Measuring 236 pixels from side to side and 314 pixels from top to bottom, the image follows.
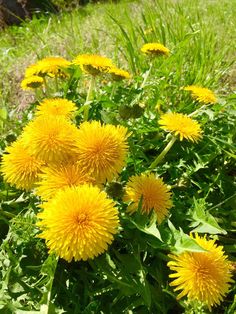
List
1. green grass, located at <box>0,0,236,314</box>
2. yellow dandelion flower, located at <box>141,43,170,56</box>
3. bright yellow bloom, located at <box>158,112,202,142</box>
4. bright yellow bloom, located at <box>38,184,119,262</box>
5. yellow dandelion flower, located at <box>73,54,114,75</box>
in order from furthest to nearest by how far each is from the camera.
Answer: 1. yellow dandelion flower, located at <box>141,43,170,56</box>
2. yellow dandelion flower, located at <box>73,54,114,75</box>
3. bright yellow bloom, located at <box>158,112,202,142</box>
4. green grass, located at <box>0,0,236,314</box>
5. bright yellow bloom, located at <box>38,184,119,262</box>

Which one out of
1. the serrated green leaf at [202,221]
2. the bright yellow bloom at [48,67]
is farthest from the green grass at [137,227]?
the bright yellow bloom at [48,67]

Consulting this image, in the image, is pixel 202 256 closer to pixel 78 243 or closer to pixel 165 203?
pixel 165 203

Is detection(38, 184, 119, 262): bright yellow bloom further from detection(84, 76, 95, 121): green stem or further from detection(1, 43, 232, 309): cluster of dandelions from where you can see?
detection(84, 76, 95, 121): green stem

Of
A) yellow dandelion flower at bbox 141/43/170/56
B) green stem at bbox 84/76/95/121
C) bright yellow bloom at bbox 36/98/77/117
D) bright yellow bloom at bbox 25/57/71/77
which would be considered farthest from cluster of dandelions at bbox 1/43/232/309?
yellow dandelion flower at bbox 141/43/170/56

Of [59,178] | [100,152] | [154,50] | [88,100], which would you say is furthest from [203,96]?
[59,178]

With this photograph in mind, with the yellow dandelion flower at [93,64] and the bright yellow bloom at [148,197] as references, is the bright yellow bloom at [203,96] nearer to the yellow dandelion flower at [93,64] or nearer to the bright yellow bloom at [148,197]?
the yellow dandelion flower at [93,64]

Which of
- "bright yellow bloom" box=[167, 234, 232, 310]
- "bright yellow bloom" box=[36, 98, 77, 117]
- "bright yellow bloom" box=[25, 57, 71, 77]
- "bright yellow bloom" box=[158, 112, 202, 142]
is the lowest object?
"bright yellow bloom" box=[167, 234, 232, 310]

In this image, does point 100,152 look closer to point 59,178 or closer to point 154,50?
point 59,178

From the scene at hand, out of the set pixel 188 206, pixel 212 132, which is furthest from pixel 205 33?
pixel 188 206
